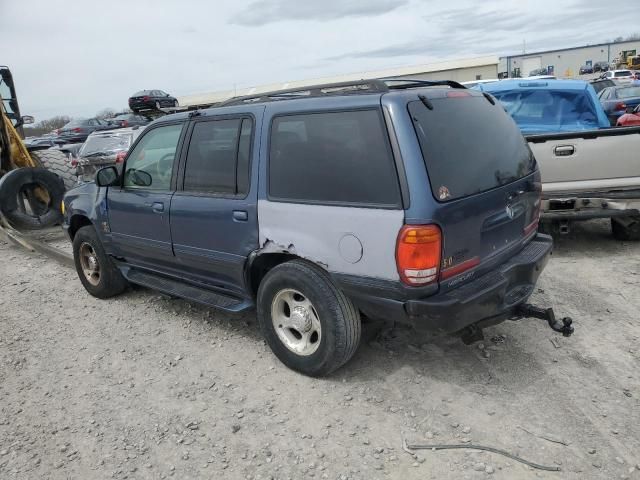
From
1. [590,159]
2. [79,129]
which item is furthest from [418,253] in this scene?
[79,129]

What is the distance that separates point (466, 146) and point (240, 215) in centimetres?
154

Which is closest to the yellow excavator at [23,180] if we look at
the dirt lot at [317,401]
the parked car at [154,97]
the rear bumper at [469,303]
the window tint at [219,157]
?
the dirt lot at [317,401]

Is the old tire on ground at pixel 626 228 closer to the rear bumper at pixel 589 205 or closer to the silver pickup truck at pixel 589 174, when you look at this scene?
the silver pickup truck at pixel 589 174

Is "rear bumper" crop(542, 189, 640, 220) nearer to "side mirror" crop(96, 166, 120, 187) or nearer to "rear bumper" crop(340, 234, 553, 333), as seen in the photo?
"rear bumper" crop(340, 234, 553, 333)

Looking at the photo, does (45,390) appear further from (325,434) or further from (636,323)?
(636,323)

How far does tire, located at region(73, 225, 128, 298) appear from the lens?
523 cm

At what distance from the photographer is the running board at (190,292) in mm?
3986

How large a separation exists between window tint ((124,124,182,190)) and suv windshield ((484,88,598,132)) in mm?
4505

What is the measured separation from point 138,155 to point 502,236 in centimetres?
306

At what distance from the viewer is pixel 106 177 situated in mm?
4754

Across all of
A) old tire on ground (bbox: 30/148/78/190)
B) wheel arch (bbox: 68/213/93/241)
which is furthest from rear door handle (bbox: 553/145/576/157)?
old tire on ground (bbox: 30/148/78/190)

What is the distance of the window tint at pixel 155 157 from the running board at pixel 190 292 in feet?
2.65

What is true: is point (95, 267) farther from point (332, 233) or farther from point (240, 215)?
point (332, 233)

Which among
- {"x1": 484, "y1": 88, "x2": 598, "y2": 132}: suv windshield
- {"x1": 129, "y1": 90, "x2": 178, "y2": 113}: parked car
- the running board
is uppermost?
{"x1": 129, "y1": 90, "x2": 178, "y2": 113}: parked car
